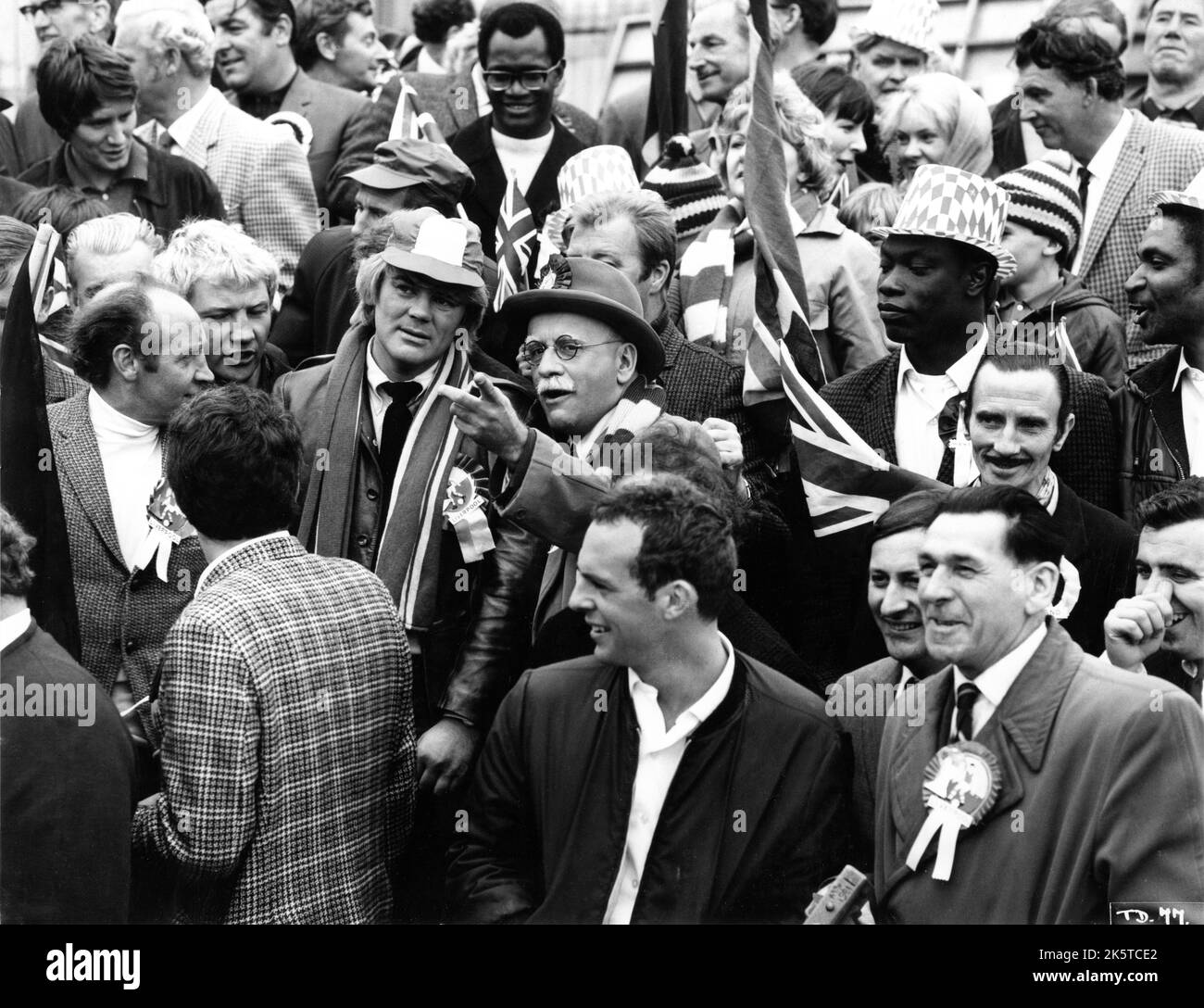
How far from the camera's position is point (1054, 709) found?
461cm

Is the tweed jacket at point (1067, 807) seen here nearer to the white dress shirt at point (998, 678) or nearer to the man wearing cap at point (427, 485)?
the white dress shirt at point (998, 678)

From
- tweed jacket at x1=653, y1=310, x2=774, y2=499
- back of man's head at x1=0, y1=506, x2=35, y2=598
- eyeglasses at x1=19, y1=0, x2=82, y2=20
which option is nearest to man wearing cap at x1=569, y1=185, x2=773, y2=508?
tweed jacket at x1=653, y1=310, x2=774, y2=499

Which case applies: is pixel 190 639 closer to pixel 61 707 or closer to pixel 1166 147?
pixel 61 707

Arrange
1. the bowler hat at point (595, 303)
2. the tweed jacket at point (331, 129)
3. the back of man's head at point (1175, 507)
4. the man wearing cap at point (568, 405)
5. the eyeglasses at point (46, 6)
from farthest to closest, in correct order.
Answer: the eyeglasses at point (46, 6) → the tweed jacket at point (331, 129) → the bowler hat at point (595, 303) → the man wearing cap at point (568, 405) → the back of man's head at point (1175, 507)

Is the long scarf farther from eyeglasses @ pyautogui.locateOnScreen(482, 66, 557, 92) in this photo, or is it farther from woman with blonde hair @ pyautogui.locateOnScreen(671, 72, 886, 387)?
eyeglasses @ pyautogui.locateOnScreen(482, 66, 557, 92)

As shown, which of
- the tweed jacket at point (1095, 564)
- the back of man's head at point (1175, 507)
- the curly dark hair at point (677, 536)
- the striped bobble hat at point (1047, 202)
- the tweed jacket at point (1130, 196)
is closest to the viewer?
the curly dark hair at point (677, 536)

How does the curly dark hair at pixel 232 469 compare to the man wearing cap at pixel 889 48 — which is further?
the man wearing cap at pixel 889 48

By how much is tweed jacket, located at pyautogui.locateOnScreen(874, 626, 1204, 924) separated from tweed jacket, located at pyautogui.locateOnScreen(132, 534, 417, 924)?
1.33 m

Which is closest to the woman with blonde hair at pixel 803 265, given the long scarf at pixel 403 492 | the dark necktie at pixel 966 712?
the long scarf at pixel 403 492

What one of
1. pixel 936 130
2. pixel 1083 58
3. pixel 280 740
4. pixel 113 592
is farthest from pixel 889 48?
Answer: pixel 280 740

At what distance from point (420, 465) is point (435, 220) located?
31.9 inches

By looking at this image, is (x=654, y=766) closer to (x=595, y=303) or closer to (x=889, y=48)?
(x=595, y=303)

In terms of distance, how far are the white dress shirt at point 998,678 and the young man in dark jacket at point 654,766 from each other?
399mm

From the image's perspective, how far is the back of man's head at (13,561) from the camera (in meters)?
4.77
